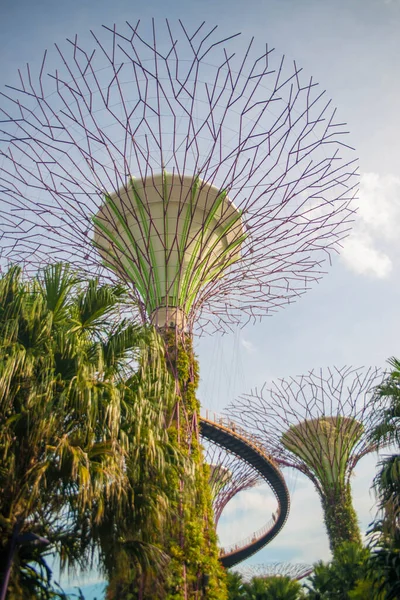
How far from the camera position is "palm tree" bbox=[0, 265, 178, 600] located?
7043 mm

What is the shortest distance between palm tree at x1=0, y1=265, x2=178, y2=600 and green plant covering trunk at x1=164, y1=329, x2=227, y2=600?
1.40m

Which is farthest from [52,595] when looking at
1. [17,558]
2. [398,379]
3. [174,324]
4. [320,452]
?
[320,452]

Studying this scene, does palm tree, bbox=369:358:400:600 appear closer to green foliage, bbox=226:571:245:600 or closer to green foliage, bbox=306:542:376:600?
green foliage, bbox=306:542:376:600

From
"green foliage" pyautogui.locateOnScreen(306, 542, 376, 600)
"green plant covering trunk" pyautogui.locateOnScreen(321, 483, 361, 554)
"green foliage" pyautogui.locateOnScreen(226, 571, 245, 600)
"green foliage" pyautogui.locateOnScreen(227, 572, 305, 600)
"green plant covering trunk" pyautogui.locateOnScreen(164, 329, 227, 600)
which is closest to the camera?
"green plant covering trunk" pyautogui.locateOnScreen(164, 329, 227, 600)

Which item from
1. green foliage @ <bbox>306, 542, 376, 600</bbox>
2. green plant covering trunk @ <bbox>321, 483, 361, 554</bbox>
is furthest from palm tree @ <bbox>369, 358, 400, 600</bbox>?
green plant covering trunk @ <bbox>321, 483, 361, 554</bbox>

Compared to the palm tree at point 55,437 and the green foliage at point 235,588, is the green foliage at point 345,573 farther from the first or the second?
the palm tree at point 55,437

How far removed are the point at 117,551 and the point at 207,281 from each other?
8.61 m

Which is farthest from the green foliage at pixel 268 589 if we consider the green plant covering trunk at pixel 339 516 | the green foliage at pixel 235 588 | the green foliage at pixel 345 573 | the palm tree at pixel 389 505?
the palm tree at pixel 389 505

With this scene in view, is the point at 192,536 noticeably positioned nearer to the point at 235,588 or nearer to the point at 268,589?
the point at 268,589

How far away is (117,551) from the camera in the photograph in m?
7.44

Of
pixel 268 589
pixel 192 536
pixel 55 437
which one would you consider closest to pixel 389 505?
pixel 192 536

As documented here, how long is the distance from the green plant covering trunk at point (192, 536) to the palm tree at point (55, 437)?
1402 millimetres

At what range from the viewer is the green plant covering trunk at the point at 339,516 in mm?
23827

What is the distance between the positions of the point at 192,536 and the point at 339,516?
16.8m
